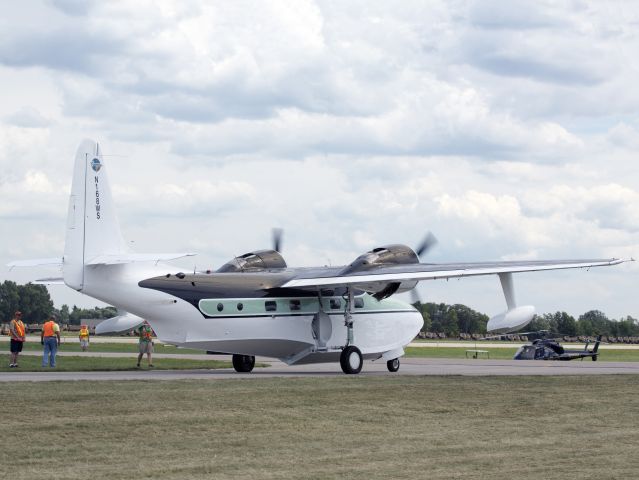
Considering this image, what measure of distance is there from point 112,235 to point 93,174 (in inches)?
76.5

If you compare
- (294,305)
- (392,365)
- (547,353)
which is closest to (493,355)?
(547,353)

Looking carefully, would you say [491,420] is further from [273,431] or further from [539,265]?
[539,265]

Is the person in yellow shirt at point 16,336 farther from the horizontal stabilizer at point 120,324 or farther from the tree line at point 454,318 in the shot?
the tree line at point 454,318

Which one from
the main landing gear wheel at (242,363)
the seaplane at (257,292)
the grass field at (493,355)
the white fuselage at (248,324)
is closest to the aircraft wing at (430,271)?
the seaplane at (257,292)

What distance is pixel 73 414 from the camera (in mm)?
19328

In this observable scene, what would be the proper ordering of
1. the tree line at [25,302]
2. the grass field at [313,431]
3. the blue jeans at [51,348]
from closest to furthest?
the grass field at [313,431] < the blue jeans at [51,348] < the tree line at [25,302]

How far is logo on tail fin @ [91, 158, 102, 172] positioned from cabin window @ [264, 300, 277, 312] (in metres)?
6.71

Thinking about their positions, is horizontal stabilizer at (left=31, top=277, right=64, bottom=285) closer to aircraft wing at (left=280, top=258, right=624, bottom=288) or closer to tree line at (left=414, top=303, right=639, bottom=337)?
aircraft wing at (left=280, top=258, right=624, bottom=288)

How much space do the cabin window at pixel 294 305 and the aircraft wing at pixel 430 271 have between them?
2.44ft

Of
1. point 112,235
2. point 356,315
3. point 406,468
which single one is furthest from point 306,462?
point 356,315

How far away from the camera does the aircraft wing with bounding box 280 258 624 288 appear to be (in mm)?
32250

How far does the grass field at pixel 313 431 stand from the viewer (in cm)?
1557

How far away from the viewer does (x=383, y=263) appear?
33969mm

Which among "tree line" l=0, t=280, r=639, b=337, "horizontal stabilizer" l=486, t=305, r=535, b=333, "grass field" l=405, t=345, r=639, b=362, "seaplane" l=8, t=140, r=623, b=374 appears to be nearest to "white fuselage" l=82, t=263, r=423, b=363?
"seaplane" l=8, t=140, r=623, b=374
